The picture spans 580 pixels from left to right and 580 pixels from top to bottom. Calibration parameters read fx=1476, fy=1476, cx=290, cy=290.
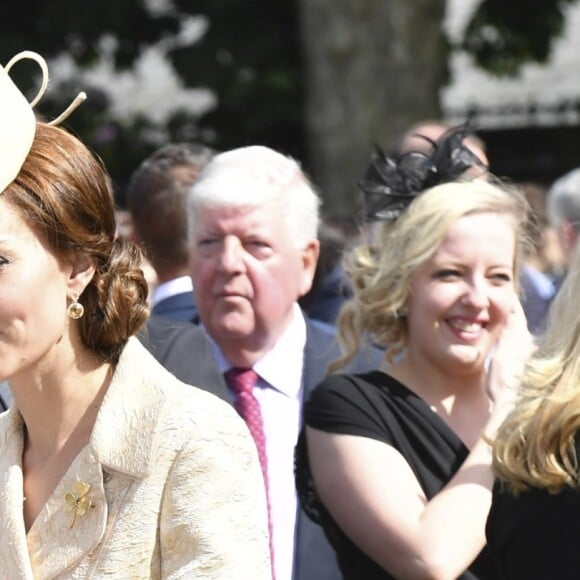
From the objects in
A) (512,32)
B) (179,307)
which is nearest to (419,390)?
(179,307)

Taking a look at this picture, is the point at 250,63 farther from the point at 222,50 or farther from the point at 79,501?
the point at 79,501

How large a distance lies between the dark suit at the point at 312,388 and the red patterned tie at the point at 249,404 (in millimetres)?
143

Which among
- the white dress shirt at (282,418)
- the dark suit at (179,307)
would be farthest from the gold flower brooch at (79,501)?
the dark suit at (179,307)

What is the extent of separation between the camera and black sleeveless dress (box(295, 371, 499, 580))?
3.38 metres

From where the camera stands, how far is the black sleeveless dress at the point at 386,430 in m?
3.38

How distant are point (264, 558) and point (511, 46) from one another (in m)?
10.5

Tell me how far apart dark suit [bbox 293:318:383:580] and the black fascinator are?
0.42 m

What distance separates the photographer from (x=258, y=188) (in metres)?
4.18

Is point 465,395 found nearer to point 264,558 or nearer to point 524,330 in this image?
point 524,330

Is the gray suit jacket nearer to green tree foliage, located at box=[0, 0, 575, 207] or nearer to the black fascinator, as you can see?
the black fascinator

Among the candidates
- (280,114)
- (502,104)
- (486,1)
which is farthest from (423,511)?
(502,104)

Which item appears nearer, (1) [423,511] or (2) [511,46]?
(1) [423,511]

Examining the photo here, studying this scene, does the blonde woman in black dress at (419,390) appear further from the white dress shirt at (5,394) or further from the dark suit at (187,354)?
the white dress shirt at (5,394)

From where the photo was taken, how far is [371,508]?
330 cm
